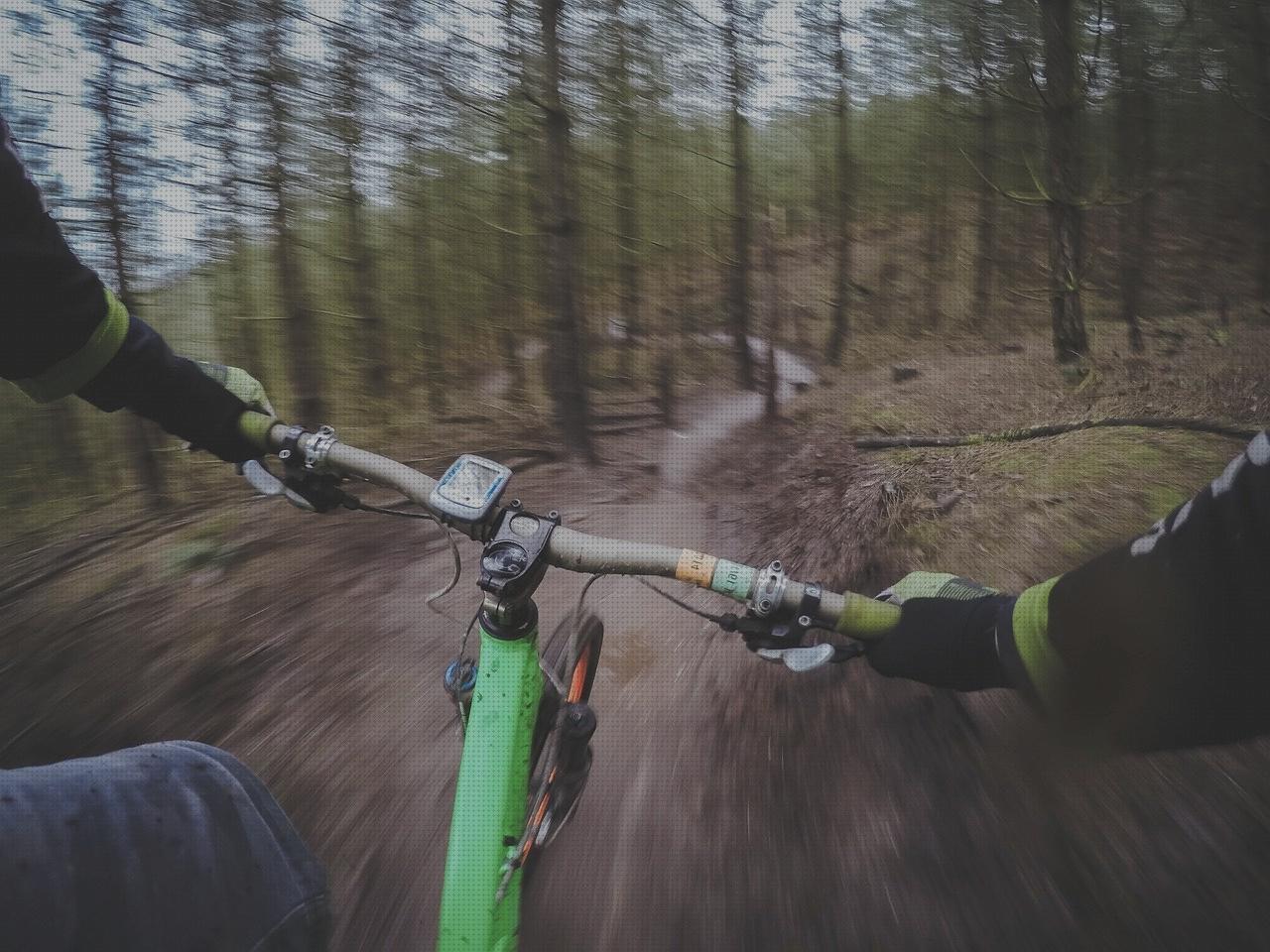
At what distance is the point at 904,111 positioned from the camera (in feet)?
54.1

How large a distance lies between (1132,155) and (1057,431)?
1337 centimetres

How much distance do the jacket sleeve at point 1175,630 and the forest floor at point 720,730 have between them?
19cm

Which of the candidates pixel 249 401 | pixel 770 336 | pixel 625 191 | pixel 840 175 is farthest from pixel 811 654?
pixel 840 175

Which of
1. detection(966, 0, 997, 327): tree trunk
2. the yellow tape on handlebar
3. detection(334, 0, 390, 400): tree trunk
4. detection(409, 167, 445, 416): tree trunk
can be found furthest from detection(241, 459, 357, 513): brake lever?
detection(966, 0, 997, 327): tree trunk

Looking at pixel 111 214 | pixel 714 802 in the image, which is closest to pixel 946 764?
pixel 714 802

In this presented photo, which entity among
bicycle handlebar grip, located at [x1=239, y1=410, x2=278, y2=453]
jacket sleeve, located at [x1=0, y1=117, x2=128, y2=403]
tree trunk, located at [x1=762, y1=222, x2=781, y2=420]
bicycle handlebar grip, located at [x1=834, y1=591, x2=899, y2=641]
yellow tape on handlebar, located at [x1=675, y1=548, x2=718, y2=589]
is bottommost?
tree trunk, located at [x1=762, y1=222, x2=781, y2=420]

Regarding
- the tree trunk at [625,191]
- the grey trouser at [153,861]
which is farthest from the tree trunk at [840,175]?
the grey trouser at [153,861]

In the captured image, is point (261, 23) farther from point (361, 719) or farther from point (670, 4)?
point (361, 719)

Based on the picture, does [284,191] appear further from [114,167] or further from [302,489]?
[302,489]

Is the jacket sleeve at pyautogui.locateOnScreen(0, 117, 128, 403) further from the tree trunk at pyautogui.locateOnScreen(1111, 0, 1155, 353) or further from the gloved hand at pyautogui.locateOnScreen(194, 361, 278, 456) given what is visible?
the tree trunk at pyautogui.locateOnScreen(1111, 0, 1155, 353)

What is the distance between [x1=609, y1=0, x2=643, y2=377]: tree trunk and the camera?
9.23 metres

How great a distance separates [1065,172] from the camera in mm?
8719

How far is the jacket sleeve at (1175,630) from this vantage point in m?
0.93

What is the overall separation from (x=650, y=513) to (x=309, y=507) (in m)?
3.53
